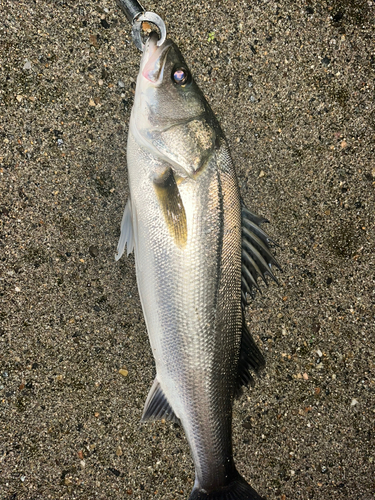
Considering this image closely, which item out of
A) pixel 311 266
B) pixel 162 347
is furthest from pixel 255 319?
pixel 162 347

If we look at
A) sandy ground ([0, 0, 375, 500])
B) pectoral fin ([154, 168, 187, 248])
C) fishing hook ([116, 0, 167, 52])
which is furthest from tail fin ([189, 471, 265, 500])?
fishing hook ([116, 0, 167, 52])

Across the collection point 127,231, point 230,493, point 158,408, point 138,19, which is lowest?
point 230,493

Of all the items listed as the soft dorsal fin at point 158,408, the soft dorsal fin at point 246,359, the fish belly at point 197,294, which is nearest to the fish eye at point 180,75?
the fish belly at point 197,294

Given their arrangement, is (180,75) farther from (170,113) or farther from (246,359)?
(246,359)

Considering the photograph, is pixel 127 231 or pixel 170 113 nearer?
→ pixel 170 113

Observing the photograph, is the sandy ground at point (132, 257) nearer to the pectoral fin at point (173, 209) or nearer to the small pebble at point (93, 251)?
the small pebble at point (93, 251)

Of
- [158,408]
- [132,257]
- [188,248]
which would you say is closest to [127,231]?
[132,257]
